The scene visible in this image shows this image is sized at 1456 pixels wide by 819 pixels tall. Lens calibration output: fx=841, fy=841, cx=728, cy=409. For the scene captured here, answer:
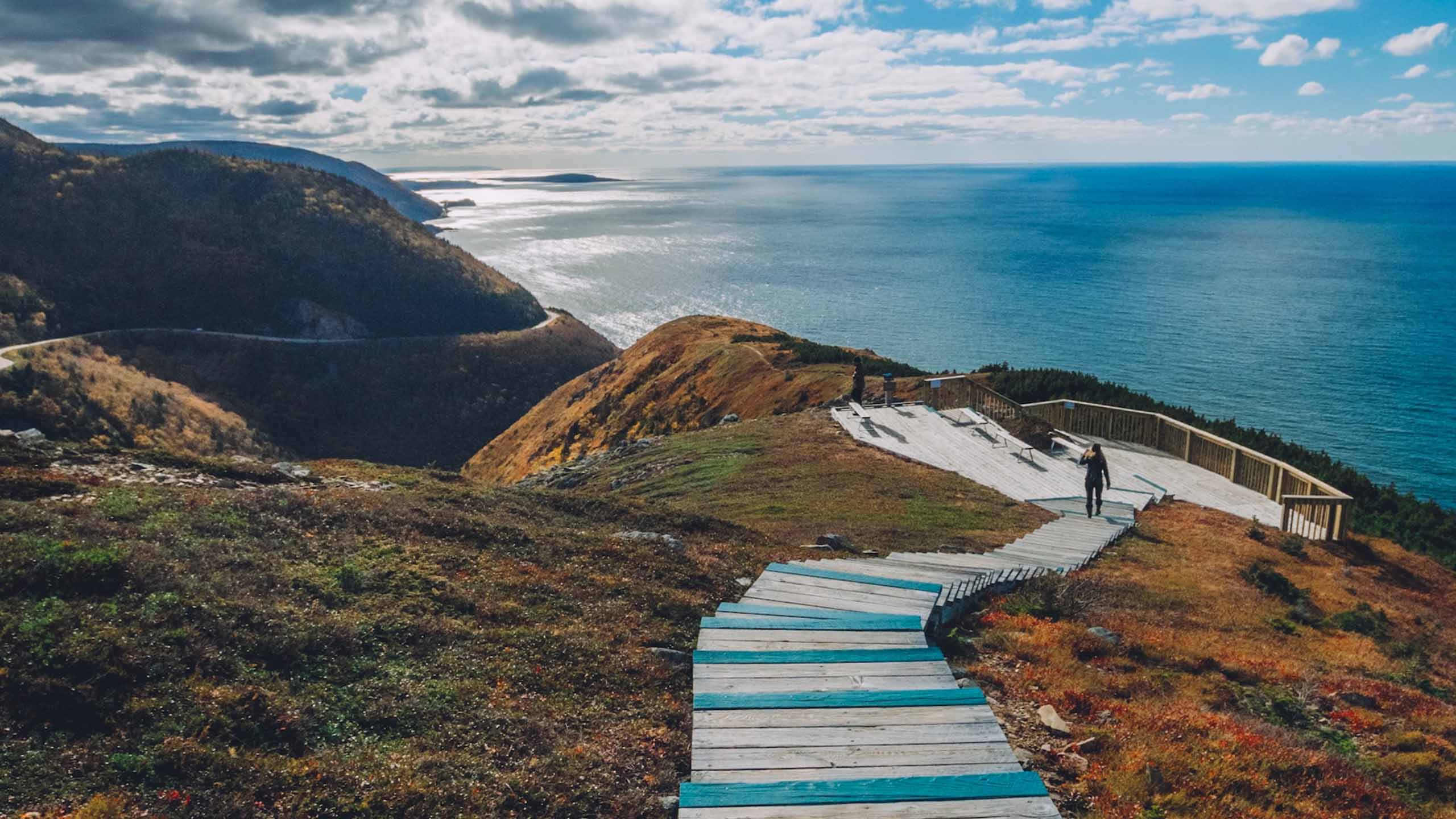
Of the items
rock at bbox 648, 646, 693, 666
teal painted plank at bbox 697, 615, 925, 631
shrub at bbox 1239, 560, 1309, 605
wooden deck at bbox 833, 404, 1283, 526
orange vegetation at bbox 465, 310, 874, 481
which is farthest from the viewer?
orange vegetation at bbox 465, 310, 874, 481

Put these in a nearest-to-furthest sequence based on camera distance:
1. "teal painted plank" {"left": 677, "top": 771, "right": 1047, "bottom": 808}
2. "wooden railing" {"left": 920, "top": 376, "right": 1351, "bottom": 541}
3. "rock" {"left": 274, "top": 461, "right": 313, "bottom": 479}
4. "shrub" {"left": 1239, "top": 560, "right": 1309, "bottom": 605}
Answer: "teal painted plank" {"left": 677, "top": 771, "right": 1047, "bottom": 808} → "shrub" {"left": 1239, "top": 560, "right": 1309, "bottom": 605} → "rock" {"left": 274, "top": 461, "right": 313, "bottom": 479} → "wooden railing" {"left": 920, "top": 376, "right": 1351, "bottom": 541}

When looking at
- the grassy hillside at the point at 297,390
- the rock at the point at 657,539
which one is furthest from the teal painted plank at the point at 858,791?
the grassy hillside at the point at 297,390

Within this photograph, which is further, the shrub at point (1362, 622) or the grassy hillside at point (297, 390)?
the grassy hillside at point (297, 390)

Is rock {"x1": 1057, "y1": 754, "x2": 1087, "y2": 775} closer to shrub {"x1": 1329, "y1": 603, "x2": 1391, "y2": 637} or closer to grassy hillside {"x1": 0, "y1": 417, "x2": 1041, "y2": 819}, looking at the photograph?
grassy hillside {"x1": 0, "y1": 417, "x2": 1041, "y2": 819}

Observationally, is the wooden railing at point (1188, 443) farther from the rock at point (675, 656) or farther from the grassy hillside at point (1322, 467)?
the rock at point (675, 656)

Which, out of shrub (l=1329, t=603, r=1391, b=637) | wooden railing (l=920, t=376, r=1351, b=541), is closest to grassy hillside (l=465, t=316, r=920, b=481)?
wooden railing (l=920, t=376, r=1351, b=541)

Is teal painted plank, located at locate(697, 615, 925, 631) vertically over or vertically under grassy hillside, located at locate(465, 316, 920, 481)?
over
